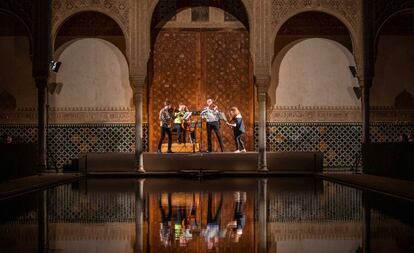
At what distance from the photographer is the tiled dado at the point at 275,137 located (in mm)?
16156

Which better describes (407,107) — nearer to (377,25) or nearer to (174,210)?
(377,25)

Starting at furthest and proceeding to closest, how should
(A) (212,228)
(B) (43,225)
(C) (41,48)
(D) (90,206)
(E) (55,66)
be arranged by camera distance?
(E) (55,66), (C) (41,48), (D) (90,206), (B) (43,225), (A) (212,228)

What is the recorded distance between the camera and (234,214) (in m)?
6.21

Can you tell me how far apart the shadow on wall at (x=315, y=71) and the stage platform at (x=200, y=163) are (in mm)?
2518

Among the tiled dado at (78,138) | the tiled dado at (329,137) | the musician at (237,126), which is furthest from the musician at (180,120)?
the tiled dado at (329,137)

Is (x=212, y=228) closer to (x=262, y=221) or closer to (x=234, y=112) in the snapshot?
(x=262, y=221)

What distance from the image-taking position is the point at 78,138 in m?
16.2

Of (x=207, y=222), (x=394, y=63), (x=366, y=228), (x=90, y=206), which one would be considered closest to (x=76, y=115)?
(x=394, y=63)

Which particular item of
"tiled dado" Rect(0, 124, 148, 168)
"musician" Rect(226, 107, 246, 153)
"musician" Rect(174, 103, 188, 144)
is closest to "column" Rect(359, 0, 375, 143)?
"musician" Rect(226, 107, 246, 153)

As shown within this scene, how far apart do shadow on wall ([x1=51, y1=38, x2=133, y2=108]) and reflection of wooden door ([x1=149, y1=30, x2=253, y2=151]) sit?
2.88ft

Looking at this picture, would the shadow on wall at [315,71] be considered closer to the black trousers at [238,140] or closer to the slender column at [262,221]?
the black trousers at [238,140]

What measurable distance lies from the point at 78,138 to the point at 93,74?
1739mm

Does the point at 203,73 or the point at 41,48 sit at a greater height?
the point at 41,48

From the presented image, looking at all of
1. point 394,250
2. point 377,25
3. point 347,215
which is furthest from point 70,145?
point 394,250
